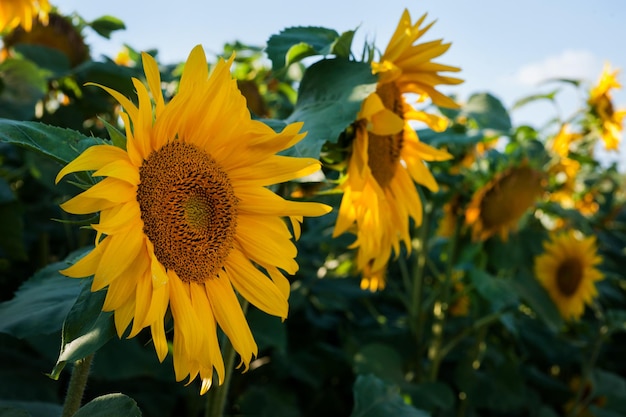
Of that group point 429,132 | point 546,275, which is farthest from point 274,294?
point 546,275

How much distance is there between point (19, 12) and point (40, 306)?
2.88ft

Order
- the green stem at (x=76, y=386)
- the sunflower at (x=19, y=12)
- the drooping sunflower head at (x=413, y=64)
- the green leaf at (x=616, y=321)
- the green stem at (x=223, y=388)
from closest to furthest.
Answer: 1. the green stem at (x=76, y=386)
2. the green stem at (x=223, y=388)
3. the drooping sunflower head at (x=413, y=64)
4. the sunflower at (x=19, y=12)
5. the green leaf at (x=616, y=321)

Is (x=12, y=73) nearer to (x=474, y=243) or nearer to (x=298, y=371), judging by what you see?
(x=298, y=371)

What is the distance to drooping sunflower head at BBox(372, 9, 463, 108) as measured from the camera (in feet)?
3.07

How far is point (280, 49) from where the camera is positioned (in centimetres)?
89

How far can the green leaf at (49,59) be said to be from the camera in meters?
1.39

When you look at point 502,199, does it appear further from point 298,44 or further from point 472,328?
point 298,44

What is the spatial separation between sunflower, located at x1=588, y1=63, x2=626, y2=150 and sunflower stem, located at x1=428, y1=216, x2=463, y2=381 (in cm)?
67

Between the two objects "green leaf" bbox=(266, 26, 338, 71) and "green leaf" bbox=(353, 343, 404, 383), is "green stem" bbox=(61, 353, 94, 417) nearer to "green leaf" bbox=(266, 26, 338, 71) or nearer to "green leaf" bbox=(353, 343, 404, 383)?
"green leaf" bbox=(266, 26, 338, 71)

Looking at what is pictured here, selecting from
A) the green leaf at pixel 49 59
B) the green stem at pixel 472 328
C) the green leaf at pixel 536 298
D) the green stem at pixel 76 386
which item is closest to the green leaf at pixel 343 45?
the green stem at pixel 76 386

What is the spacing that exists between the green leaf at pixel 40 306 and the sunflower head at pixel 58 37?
83 cm

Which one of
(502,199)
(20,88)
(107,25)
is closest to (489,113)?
(502,199)

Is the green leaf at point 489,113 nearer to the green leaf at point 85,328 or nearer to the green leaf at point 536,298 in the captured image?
the green leaf at point 536,298

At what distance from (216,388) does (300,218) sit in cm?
28
